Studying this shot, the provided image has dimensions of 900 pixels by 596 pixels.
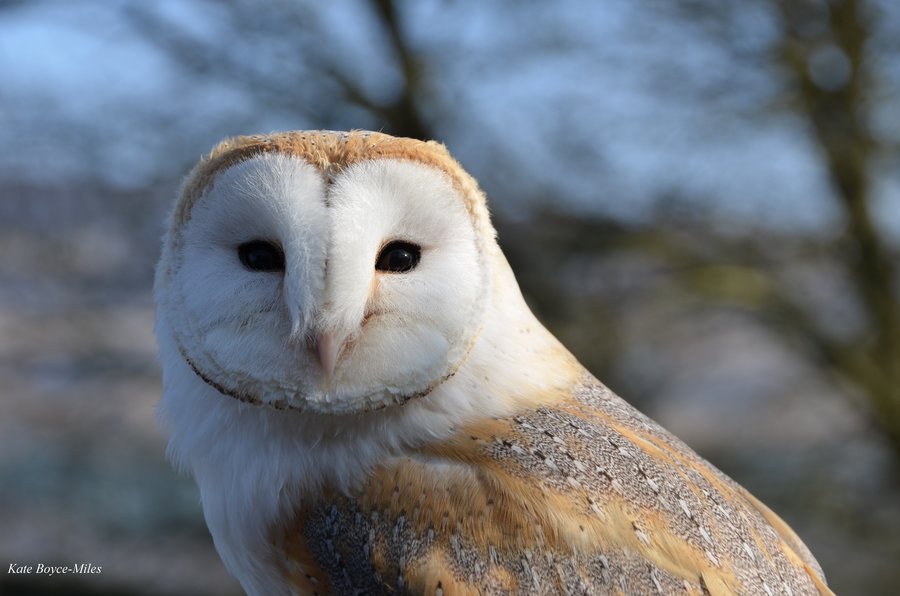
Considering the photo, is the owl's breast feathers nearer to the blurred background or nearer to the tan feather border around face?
the tan feather border around face

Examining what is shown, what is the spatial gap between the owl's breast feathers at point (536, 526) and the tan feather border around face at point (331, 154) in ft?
1.39

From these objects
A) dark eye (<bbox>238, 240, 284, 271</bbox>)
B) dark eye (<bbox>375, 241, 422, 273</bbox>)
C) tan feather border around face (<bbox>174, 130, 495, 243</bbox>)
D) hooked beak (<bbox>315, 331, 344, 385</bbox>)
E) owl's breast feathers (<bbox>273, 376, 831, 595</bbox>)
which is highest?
tan feather border around face (<bbox>174, 130, 495, 243</bbox>)

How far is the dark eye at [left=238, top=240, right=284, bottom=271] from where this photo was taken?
1.50m

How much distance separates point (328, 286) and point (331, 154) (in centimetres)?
25

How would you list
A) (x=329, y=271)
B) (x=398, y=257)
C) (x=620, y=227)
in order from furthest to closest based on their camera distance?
(x=620, y=227)
(x=398, y=257)
(x=329, y=271)

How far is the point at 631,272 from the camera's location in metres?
6.52

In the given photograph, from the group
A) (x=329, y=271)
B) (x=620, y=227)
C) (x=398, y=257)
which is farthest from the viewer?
(x=620, y=227)

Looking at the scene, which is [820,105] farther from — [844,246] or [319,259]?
[319,259]

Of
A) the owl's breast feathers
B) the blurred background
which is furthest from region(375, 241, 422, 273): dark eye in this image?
the blurred background

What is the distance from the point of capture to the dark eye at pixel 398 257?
1.53m

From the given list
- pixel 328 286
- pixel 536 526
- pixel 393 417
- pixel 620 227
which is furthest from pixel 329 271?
pixel 620 227

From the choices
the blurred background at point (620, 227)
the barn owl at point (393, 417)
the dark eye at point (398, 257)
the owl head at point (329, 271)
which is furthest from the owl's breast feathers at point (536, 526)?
the blurred background at point (620, 227)

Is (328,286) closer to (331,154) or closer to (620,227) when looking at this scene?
(331,154)

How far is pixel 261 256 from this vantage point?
1.51m
